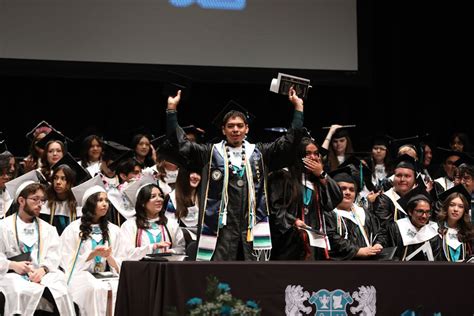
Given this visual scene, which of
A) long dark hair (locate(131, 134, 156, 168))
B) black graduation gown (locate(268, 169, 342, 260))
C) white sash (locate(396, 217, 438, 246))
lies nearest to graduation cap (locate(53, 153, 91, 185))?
long dark hair (locate(131, 134, 156, 168))

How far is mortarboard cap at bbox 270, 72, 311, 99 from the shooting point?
6.64 metres

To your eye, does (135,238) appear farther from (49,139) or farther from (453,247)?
(453,247)

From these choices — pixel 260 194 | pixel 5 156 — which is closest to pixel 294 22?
pixel 5 156

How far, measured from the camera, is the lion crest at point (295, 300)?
571 centimetres

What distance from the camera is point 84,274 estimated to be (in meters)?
7.19

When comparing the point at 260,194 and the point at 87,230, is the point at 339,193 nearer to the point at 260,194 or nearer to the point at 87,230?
the point at 260,194

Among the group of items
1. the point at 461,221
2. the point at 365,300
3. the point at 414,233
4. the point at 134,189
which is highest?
the point at 134,189

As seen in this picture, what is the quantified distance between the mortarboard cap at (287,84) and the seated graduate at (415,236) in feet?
5.64

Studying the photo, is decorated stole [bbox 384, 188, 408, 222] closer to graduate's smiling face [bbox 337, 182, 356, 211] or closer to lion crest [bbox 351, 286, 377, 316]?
graduate's smiling face [bbox 337, 182, 356, 211]

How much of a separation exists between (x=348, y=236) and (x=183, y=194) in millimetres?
1840

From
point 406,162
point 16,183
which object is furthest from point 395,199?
point 16,183

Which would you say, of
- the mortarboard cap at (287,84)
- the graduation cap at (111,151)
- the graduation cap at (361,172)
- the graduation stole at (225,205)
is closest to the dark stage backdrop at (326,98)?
the graduation cap at (111,151)

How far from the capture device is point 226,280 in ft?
18.3

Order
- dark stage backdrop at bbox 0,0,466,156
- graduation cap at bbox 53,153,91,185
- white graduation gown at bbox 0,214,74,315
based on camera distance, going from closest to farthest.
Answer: white graduation gown at bbox 0,214,74,315 < graduation cap at bbox 53,153,91,185 < dark stage backdrop at bbox 0,0,466,156
